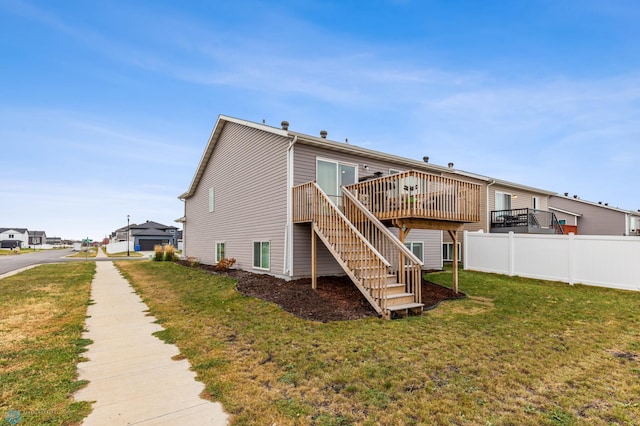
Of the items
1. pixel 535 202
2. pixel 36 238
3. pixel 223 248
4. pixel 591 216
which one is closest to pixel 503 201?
pixel 535 202

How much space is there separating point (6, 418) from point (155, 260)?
20.9 metres

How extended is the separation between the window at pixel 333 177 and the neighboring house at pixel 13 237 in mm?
88847

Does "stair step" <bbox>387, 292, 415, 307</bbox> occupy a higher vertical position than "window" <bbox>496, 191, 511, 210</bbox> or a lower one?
lower

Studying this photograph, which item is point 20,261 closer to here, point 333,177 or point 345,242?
point 333,177

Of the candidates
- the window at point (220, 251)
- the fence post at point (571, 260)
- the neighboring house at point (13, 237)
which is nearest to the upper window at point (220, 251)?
the window at point (220, 251)

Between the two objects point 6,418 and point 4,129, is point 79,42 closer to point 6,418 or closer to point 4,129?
point 4,129

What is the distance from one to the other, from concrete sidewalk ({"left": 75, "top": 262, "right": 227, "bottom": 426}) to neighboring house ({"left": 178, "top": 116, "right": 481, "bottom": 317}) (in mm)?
4264

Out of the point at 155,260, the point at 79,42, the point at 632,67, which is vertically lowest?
the point at 155,260

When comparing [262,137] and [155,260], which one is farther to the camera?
[155,260]

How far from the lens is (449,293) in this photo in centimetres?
938

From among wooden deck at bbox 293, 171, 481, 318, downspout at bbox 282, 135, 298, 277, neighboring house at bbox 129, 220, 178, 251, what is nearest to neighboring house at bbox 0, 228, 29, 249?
neighboring house at bbox 129, 220, 178, 251

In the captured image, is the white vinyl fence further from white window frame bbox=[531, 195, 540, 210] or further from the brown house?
white window frame bbox=[531, 195, 540, 210]

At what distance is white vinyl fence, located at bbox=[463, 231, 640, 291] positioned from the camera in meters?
10.4

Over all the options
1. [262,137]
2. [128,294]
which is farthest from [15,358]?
[262,137]
